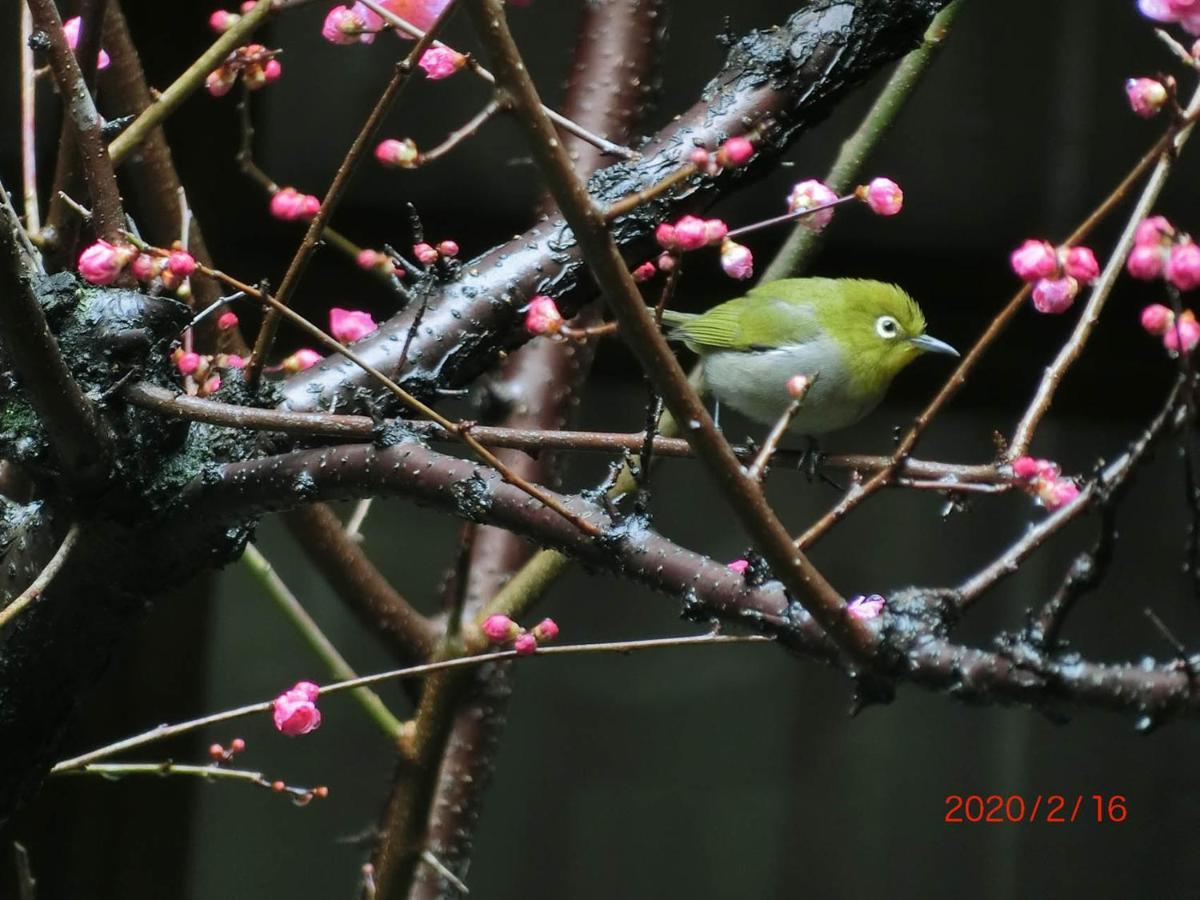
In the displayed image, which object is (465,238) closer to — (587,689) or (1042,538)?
(587,689)

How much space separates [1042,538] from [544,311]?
0.24 meters

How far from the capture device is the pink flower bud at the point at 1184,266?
379 mm

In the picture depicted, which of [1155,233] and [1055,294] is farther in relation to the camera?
[1055,294]

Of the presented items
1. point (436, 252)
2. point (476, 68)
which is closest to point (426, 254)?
point (436, 252)

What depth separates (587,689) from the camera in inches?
56.0

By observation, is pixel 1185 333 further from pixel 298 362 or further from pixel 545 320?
pixel 298 362

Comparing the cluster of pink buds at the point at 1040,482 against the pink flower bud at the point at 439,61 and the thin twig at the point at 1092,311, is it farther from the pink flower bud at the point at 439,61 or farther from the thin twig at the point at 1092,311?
the pink flower bud at the point at 439,61

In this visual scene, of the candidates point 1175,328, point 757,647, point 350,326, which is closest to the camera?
point 1175,328

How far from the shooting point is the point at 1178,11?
0.44 metres

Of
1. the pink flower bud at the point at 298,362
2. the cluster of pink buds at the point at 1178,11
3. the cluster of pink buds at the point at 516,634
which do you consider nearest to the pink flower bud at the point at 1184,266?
the cluster of pink buds at the point at 1178,11

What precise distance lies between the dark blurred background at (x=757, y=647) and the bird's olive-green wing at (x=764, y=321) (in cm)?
29

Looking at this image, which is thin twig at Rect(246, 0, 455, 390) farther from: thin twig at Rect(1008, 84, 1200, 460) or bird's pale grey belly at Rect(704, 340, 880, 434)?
bird's pale grey belly at Rect(704, 340, 880, 434)

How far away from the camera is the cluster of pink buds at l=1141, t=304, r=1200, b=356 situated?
1.09 feet

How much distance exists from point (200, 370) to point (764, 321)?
55 centimetres
